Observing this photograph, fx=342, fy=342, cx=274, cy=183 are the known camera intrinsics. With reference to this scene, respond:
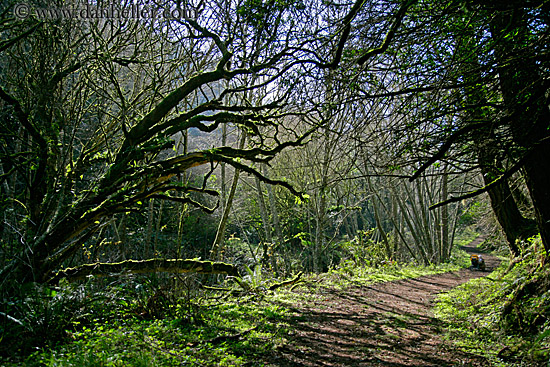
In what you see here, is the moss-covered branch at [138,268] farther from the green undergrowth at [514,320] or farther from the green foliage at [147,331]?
the green undergrowth at [514,320]

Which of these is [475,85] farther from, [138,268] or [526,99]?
[138,268]

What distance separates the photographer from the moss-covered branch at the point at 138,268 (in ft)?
17.5

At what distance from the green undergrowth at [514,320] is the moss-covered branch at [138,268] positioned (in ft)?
13.4

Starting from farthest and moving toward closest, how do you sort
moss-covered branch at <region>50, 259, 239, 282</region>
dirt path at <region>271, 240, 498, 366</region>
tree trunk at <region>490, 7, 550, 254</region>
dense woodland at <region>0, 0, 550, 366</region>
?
moss-covered branch at <region>50, 259, 239, 282</region>
dirt path at <region>271, 240, 498, 366</region>
dense woodland at <region>0, 0, 550, 366</region>
tree trunk at <region>490, 7, 550, 254</region>

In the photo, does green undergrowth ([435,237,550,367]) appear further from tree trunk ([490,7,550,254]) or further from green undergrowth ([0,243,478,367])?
green undergrowth ([0,243,478,367])

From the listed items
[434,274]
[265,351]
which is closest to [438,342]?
[265,351]

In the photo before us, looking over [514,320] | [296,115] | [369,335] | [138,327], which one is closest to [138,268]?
[138,327]

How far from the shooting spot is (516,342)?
13.1 feet

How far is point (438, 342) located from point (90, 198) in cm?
530

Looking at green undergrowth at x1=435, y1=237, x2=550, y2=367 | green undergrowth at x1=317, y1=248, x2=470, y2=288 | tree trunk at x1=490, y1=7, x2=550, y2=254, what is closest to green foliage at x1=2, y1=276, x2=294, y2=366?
green undergrowth at x1=435, y1=237, x2=550, y2=367

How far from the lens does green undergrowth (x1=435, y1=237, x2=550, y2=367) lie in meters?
3.71

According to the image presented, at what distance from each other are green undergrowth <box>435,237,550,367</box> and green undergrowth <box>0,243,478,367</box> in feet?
8.25

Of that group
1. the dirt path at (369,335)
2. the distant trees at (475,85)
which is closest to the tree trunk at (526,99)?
the distant trees at (475,85)

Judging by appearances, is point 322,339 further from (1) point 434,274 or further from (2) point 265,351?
(1) point 434,274
